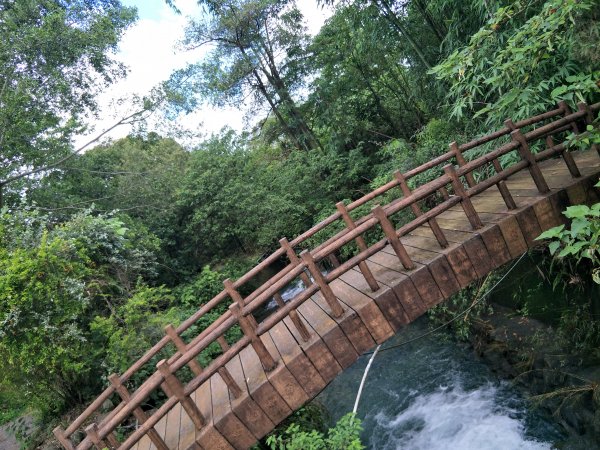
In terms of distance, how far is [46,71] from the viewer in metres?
9.46

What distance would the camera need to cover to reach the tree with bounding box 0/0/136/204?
8773 mm

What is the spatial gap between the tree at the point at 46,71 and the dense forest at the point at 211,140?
41 millimetres

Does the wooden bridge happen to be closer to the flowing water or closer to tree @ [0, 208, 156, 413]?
tree @ [0, 208, 156, 413]

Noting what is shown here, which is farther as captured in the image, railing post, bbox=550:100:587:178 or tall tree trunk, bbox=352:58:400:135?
tall tree trunk, bbox=352:58:400:135

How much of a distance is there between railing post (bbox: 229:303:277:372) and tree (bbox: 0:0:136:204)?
8.91 meters

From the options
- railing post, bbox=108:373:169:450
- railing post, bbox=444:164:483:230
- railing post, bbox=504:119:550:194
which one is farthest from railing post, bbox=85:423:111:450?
railing post, bbox=504:119:550:194

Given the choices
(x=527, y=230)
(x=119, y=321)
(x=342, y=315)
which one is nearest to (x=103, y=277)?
(x=119, y=321)

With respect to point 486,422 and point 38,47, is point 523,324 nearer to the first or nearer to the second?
point 486,422

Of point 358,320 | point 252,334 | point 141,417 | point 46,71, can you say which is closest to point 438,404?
point 358,320

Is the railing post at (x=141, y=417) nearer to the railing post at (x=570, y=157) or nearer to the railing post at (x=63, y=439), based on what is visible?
the railing post at (x=63, y=439)

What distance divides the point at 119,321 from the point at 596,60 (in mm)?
8046

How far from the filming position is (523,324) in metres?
6.13

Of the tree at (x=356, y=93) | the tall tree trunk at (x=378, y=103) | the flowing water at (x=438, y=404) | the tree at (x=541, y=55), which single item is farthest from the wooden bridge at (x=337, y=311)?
the tall tree trunk at (x=378, y=103)

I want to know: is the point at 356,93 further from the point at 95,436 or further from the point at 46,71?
the point at 95,436
